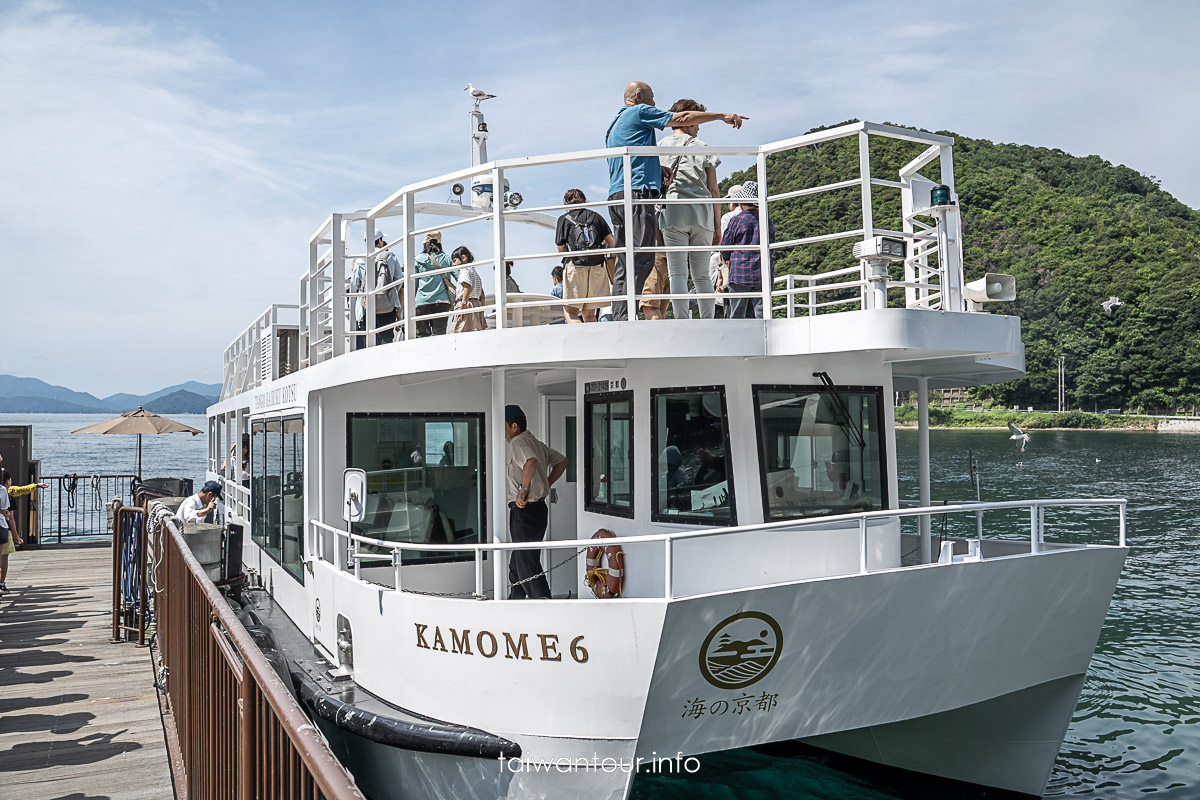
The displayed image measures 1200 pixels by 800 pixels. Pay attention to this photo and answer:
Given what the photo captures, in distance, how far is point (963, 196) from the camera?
94438 millimetres

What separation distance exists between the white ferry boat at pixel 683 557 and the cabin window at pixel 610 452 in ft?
0.08

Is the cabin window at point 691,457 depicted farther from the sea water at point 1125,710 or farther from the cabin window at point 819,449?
the sea water at point 1125,710

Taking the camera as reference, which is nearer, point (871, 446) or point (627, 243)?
point (627, 243)

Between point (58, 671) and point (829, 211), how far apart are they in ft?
129

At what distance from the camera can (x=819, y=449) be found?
6676mm

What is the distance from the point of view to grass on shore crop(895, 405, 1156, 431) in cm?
8156

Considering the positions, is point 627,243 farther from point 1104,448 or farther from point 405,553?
point 1104,448

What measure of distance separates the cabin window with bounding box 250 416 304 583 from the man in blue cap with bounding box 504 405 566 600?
109 inches

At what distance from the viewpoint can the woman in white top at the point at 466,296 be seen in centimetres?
736

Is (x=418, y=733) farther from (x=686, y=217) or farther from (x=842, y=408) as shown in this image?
(x=686, y=217)

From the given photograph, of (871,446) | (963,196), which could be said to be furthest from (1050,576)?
(963,196)

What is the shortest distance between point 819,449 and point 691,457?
0.97 meters

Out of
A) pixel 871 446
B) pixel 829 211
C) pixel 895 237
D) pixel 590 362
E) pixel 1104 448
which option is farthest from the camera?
pixel 1104 448

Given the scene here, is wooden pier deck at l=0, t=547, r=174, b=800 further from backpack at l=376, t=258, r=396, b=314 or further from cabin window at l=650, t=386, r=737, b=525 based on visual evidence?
backpack at l=376, t=258, r=396, b=314
